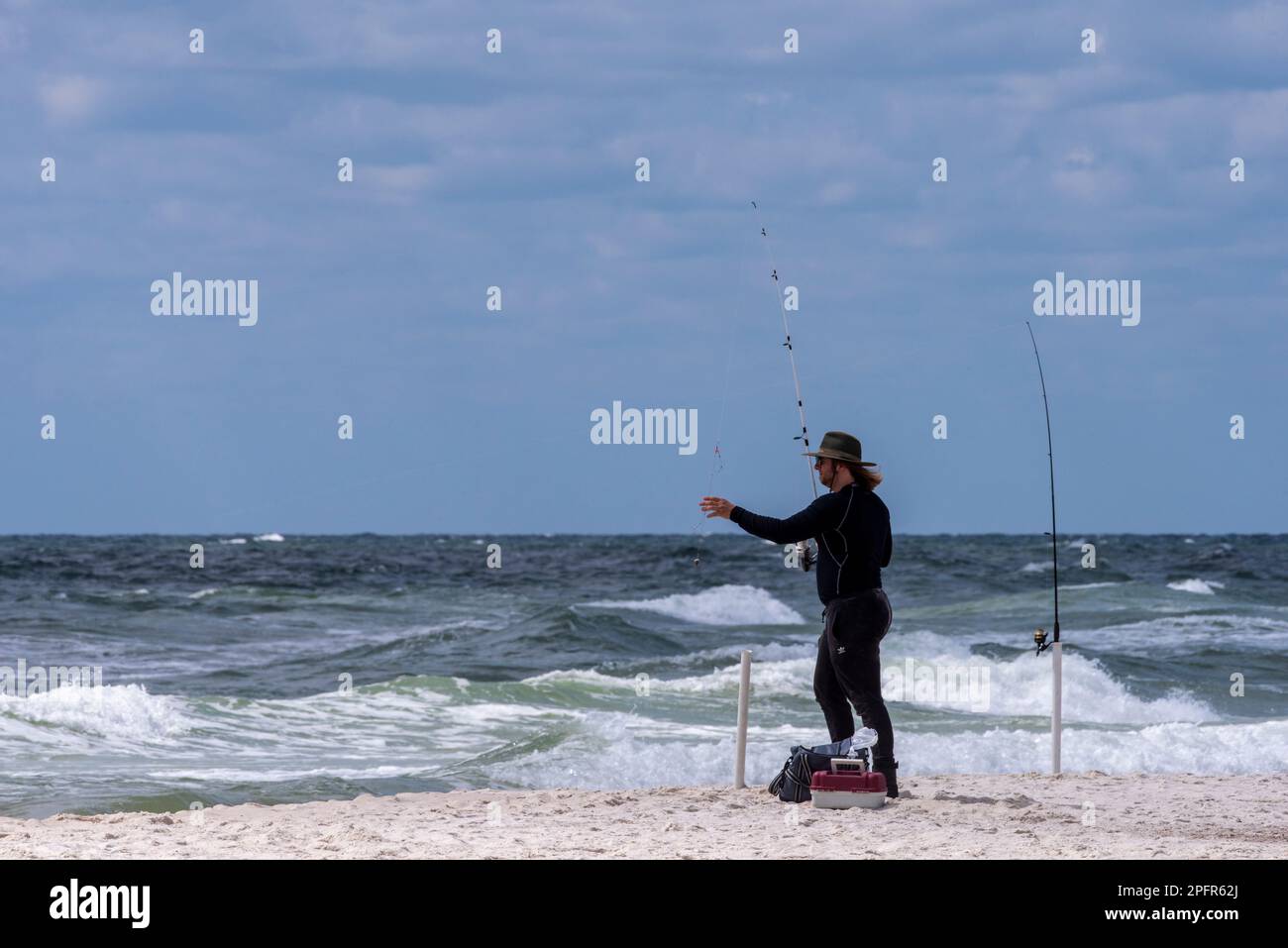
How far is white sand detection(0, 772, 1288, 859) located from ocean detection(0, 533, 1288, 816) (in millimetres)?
1786

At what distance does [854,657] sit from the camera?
752 centimetres

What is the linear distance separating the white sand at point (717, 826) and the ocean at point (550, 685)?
1786mm

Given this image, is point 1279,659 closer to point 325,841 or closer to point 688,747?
point 688,747

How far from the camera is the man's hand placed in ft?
23.2

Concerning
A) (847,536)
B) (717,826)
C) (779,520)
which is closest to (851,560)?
(847,536)

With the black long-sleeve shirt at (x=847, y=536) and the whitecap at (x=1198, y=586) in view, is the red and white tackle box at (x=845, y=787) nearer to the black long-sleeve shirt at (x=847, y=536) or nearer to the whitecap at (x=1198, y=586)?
the black long-sleeve shirt at (x=847, y=536)

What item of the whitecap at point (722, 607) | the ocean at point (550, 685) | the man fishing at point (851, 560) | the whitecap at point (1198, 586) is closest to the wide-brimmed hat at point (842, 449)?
the man fishing at point (851, 560)

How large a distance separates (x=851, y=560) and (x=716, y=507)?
0.80 m

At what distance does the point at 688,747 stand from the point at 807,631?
1714cm

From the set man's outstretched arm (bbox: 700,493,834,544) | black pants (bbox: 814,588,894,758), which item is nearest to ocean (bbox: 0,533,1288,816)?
black pants (bbox: 814,588,894,758)

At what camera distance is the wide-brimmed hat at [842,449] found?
24.8 ft

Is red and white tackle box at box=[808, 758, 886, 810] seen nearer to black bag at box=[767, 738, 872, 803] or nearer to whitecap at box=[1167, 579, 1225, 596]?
black bag at box=[767, 738, 872, 803]
